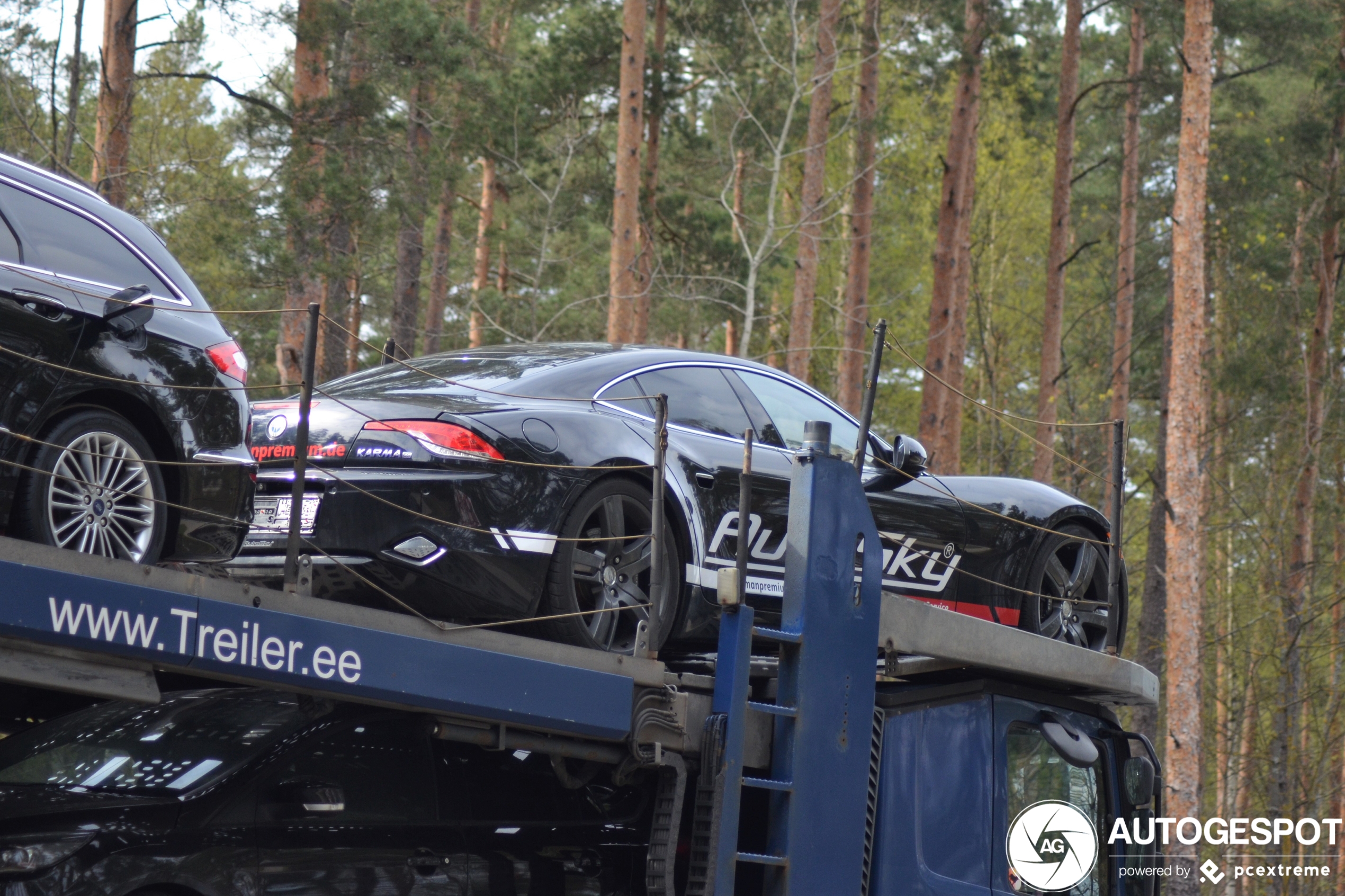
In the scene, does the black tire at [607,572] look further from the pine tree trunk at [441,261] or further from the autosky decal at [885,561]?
the pine tree trunk at [441,261]

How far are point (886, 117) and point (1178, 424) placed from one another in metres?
10.3

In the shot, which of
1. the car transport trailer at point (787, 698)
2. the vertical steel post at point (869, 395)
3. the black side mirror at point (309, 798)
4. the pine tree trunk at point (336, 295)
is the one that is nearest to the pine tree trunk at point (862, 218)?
the pine tree trunk at point (336, 295)

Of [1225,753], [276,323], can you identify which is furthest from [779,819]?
[276,323]

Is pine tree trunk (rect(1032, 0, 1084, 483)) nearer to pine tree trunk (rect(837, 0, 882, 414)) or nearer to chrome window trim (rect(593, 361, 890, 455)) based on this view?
pine tree trunk (rect(837, 0, 882, 414))

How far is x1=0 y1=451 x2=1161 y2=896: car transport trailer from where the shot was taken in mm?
3361

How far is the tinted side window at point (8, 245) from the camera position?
418 centimetres

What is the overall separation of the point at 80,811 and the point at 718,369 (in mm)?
3322

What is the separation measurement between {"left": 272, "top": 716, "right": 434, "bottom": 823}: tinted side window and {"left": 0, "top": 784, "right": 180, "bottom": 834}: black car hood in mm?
349

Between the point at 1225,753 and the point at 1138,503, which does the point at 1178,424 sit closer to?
A: the point at 1225,753

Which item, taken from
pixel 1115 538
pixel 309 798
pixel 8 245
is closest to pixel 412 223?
pixel 1115 538

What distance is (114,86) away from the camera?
1337 centimetres

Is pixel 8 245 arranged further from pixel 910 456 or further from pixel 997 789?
pixel 997 789

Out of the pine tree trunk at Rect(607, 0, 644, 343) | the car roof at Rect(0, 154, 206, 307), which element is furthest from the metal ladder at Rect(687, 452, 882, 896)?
the pine tree trunk at Rect(607, 0, 644, 343)

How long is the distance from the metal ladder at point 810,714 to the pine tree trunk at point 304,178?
35.2 feet
